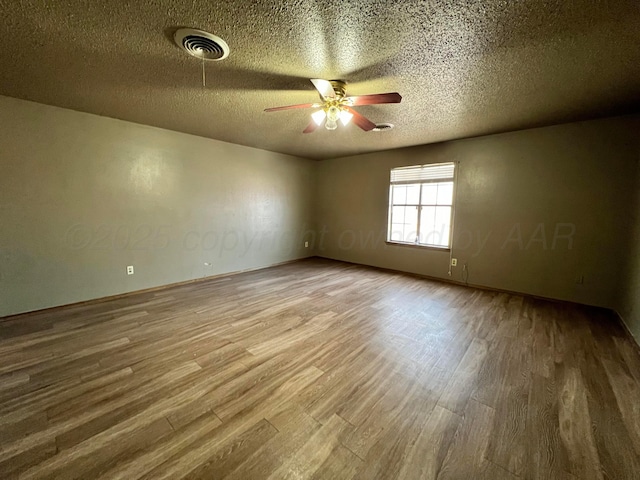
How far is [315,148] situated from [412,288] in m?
3.20

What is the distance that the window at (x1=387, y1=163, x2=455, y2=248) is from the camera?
460 cm

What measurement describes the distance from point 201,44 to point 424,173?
4.11 metres

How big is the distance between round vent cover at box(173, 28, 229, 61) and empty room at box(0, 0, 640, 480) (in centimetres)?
2

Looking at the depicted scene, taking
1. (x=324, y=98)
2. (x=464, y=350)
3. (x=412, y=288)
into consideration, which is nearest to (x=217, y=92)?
(x=324, y=98)

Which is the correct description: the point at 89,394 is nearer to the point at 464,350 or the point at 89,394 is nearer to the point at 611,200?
the point at 464,350

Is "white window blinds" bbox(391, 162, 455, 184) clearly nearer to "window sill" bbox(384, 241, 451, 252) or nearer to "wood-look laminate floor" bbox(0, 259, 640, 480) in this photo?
"window sill" bbox(384, 241, 451, 252)

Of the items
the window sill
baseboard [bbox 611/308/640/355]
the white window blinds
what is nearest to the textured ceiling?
the white window blinds

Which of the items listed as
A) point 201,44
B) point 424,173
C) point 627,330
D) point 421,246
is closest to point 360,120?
point 201,44

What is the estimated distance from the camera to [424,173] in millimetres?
4812

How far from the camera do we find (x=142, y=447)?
1.37 m

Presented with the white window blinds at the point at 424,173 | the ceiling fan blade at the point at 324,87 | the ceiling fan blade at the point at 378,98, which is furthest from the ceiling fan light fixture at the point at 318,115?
the white window blinds at the point at 424,173

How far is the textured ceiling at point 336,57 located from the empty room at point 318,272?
0.8 inches

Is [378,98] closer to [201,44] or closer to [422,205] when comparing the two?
[201,44]

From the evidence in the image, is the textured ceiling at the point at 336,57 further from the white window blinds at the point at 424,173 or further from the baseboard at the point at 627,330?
the baseboard at the point at 627,330
